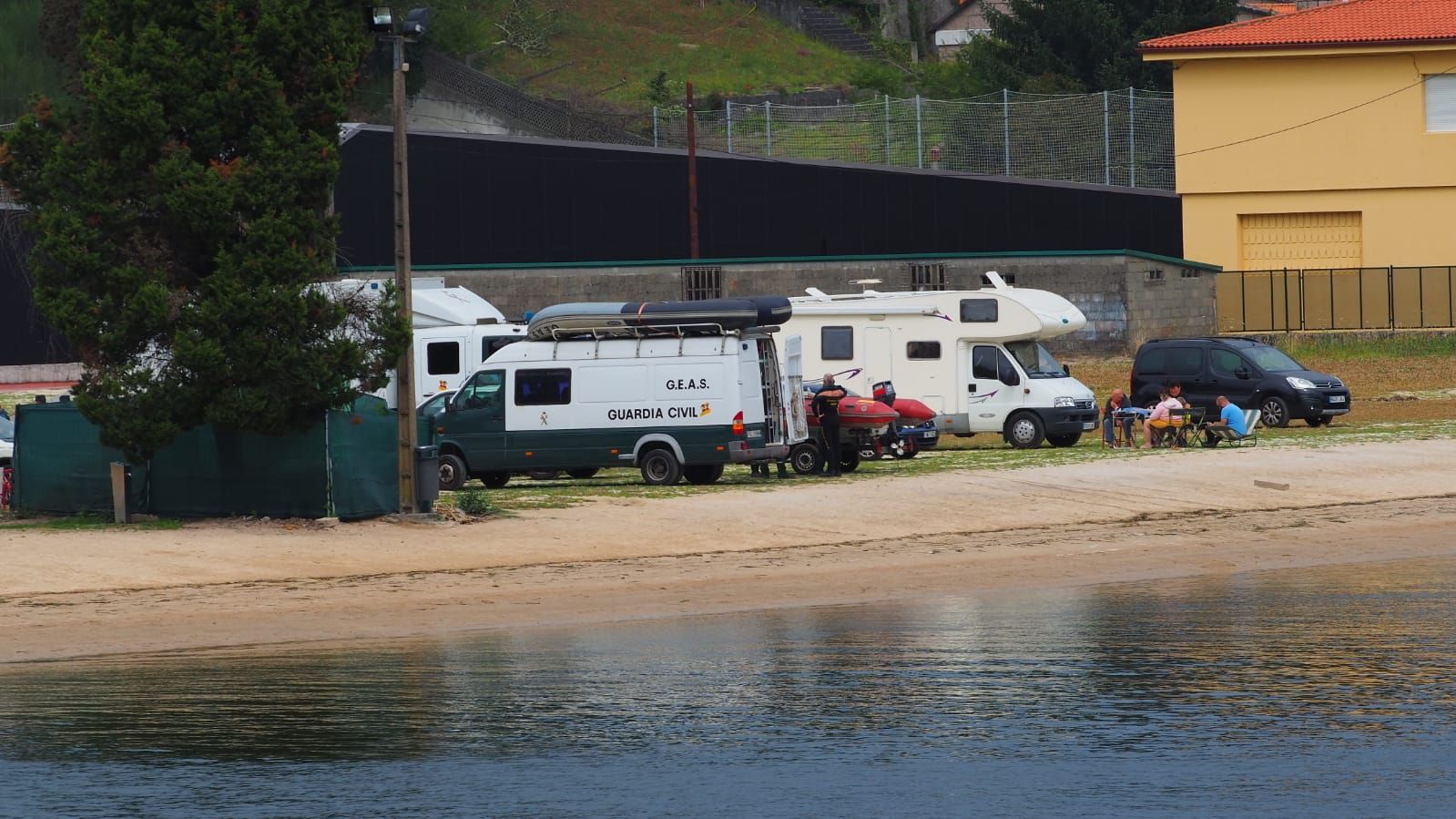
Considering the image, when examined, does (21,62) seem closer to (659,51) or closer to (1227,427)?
(659,51)

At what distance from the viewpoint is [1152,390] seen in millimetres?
33031

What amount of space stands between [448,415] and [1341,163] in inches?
1401

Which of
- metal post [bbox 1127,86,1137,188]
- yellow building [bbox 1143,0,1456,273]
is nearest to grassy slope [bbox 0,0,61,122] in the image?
metal post [bbox 1127,86,1137,188]

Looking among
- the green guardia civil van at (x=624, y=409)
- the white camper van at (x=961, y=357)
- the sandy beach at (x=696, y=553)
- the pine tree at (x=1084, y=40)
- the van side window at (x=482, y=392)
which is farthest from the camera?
the pine tree at (x=1084, y=40)

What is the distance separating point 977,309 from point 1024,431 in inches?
84.5

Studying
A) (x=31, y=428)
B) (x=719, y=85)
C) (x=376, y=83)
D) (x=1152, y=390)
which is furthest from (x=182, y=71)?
(x=719, y=85)

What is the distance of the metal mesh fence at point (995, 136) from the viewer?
55781 mm

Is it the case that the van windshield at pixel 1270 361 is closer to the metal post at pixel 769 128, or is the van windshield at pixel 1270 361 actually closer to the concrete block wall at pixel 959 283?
the concrete block wall at pixel 959 283

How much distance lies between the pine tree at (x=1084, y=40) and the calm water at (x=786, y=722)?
61719 millimetres

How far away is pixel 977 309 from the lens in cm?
3117

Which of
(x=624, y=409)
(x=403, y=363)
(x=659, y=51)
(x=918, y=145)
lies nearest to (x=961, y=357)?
(x=624, y=409)

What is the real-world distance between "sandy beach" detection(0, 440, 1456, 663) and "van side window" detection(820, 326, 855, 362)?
6.80 metres

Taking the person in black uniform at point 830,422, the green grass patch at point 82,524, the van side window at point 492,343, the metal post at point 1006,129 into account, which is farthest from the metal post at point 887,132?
the green grass patch at point 82,524

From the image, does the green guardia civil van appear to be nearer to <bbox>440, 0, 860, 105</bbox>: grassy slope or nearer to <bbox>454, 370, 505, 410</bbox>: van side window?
<bbox>454, 370, 505, 410</bbox>: van side window
